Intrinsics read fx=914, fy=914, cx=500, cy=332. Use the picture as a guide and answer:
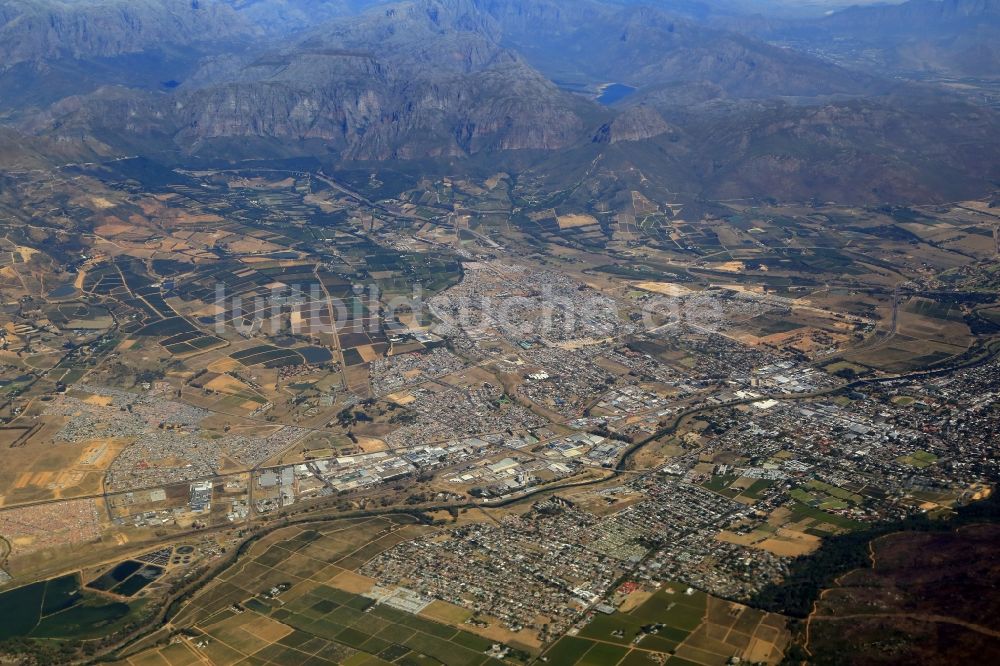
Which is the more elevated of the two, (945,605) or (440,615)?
(945,605)

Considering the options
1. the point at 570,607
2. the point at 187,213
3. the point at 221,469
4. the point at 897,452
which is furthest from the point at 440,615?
the point at 187,213

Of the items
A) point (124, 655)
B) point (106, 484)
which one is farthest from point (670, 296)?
point (124, 655)

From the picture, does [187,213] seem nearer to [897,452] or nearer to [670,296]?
[670,296]

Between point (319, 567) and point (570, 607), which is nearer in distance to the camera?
point (570, 607)

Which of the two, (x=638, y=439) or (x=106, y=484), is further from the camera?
(x=638, y=439)

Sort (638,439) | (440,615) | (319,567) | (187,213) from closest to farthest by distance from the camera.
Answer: (440,615), (319,567), (638,439), (187,213)

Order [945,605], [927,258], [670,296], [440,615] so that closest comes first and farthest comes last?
[945,605]
[440,615]
[670,296]
[927,258]

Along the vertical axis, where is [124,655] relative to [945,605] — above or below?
below

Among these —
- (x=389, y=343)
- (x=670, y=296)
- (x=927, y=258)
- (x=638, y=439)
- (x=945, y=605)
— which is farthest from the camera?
(x=927, y=258)

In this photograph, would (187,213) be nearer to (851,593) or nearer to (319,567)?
(319,567)
